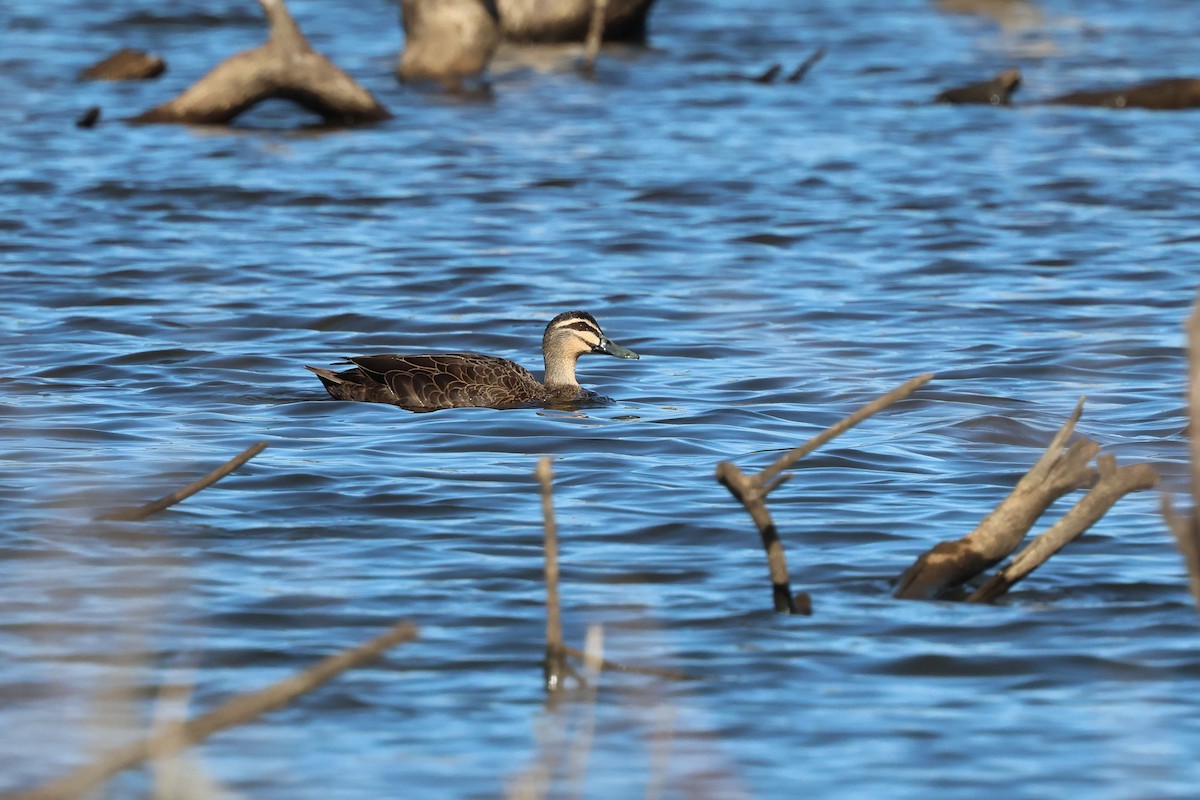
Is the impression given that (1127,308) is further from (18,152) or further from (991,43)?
(991,43)

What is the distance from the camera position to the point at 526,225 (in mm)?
18172

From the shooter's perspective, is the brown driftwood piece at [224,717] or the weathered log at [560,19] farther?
the weathered log at [560,19]

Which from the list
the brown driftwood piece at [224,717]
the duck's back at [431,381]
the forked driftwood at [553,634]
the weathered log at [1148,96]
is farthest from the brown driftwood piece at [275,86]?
the brown driftwood piece at [224,717]

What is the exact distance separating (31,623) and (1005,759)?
11.2 ft

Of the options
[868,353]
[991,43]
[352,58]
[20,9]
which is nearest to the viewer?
[868,353]

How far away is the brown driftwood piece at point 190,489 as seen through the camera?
6.74 meters

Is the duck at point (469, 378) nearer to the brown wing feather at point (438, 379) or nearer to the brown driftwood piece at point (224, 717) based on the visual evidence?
the brown wing feather at point (438, 379)

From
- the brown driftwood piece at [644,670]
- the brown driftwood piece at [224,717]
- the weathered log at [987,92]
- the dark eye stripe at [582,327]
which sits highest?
the brown driftwood piece at [224,717]

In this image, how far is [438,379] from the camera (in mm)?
11133

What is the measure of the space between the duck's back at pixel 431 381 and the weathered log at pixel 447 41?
16171mm

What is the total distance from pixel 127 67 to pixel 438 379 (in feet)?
58.3

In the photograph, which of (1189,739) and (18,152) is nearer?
(1189,739)

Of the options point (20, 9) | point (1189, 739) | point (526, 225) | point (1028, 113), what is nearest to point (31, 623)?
point (1189, 739)

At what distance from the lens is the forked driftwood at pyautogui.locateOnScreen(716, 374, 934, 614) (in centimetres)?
563
